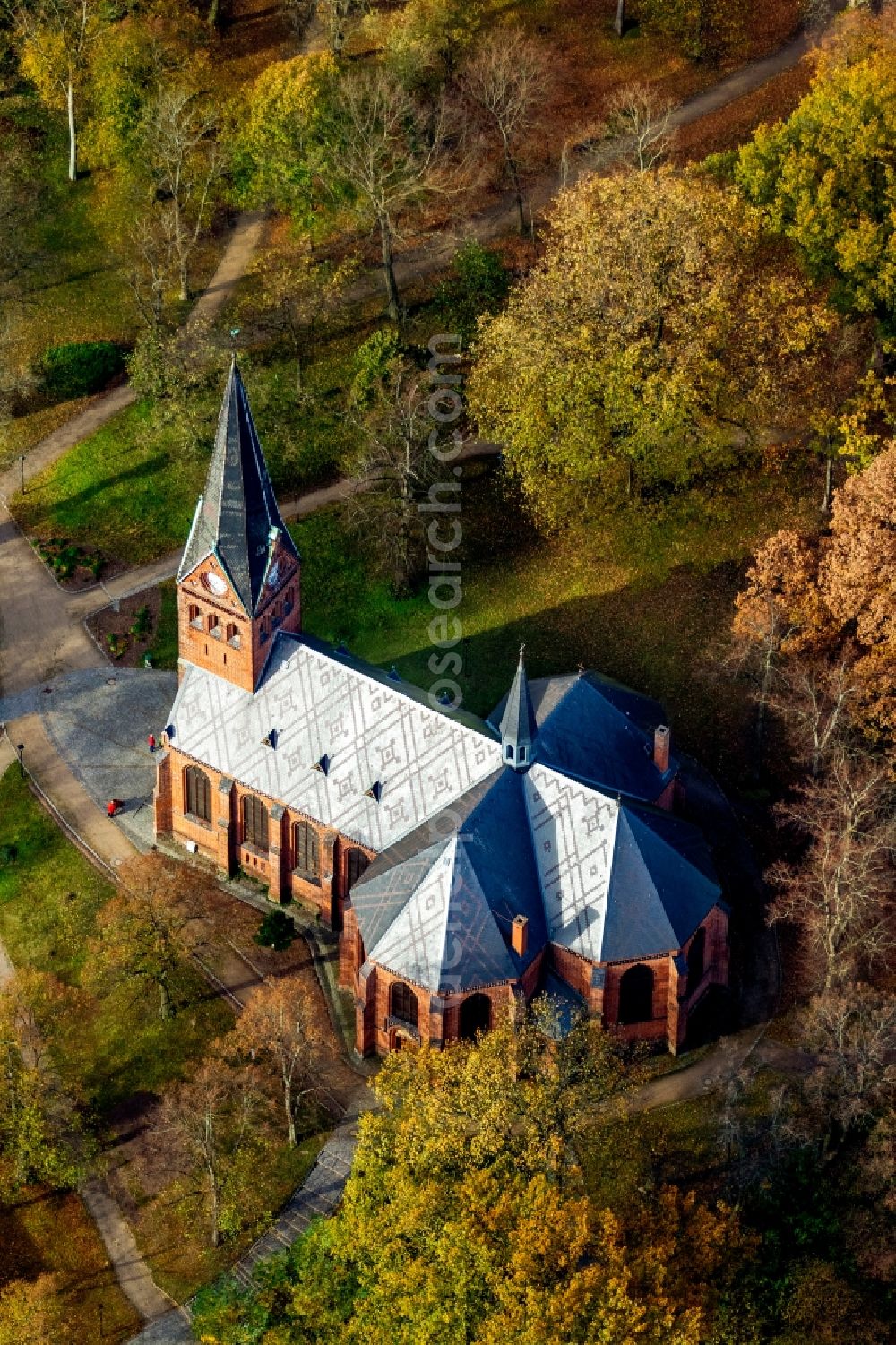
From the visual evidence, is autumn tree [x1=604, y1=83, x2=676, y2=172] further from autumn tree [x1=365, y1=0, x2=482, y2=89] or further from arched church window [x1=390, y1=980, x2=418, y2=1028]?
arched church window [x1=390, y1=980, x2=418, y2=1028]

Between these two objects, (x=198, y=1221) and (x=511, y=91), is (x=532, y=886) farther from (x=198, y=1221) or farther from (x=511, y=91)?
(x=511, y=91)

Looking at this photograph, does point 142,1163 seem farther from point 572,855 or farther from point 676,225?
point 676,225

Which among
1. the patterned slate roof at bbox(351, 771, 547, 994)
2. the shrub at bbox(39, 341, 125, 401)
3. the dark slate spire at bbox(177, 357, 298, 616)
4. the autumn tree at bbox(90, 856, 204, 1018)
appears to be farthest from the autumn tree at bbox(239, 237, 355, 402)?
the patterned slate roof at bbox(351, 771, 547, 994)

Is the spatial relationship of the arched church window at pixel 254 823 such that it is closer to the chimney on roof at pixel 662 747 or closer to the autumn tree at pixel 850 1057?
the chimney on roof at pixel 662 747

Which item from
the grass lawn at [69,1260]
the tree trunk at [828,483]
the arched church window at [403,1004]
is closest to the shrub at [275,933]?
the arched church window at [403,1004]

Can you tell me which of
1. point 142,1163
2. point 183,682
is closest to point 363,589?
point 183,682

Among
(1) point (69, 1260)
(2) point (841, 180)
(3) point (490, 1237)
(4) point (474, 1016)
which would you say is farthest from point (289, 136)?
(3) point (490, 1237)
